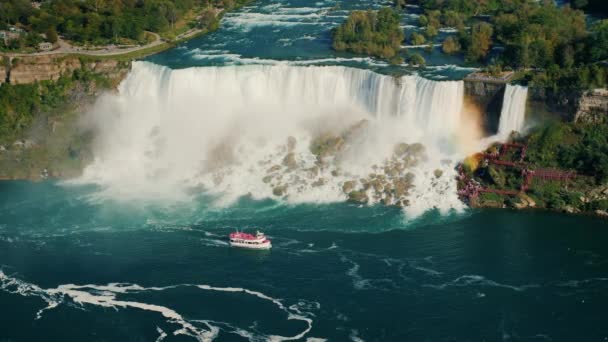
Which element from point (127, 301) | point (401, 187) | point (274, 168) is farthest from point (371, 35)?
point (127, 301)

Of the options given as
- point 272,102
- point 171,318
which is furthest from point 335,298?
point 272,102

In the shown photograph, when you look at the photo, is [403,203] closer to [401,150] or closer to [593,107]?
[401,150]

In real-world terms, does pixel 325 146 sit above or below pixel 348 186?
above

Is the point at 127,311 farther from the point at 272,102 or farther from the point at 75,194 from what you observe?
the point at 272,102

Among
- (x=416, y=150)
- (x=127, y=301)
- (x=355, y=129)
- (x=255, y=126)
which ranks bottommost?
(x=127, y=301)

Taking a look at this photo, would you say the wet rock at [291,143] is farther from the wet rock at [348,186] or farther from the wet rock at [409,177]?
the wet rock at [409,177]

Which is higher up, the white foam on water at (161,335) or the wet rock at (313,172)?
the wet rock at (313,172)

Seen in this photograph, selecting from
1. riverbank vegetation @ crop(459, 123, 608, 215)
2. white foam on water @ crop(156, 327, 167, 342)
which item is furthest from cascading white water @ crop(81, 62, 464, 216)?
white foam on water @ crop(156, 327, 167, 342)

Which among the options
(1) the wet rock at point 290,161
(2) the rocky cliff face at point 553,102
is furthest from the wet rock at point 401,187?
(2) the rocky cliff face at point 553,102
